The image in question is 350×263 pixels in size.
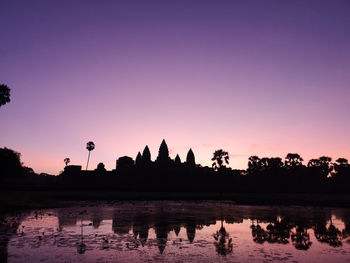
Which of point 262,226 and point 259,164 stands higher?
point 259,164

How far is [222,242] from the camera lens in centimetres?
1505

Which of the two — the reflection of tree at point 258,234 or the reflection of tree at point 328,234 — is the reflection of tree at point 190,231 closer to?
the reflection of tree at point 258,234

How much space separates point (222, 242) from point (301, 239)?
466cm

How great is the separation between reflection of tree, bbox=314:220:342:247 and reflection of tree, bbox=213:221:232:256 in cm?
519

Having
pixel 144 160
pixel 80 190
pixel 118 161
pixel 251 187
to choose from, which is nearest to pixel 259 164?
pixel 251 187

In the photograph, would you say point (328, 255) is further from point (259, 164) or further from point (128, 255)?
point (259, 164)

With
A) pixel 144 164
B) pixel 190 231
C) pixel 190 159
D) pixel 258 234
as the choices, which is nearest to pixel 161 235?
pixel 190 231

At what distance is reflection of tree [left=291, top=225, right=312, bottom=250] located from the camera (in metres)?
14.0

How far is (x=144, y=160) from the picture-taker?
11456 cm

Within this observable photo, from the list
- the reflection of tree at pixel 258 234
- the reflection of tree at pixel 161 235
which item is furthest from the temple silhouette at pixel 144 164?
the reflection of tree at pixel 161 235

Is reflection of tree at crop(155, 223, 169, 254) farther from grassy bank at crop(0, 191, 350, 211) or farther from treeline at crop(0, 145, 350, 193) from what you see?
treeline at crop(0, 145, 350, 193)

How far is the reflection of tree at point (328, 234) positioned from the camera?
15.3 metres

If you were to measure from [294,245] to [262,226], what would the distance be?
6.68 m

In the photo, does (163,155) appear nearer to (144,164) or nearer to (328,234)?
(144,164)
